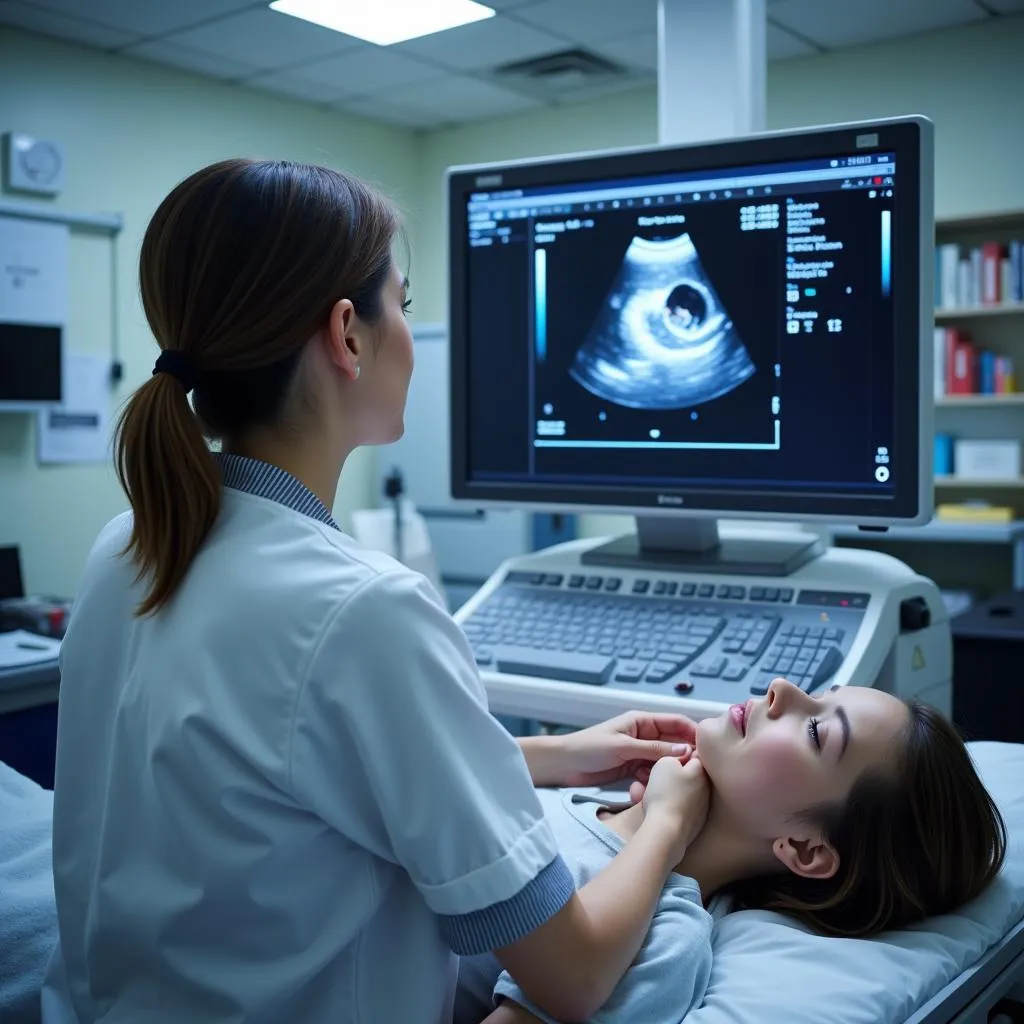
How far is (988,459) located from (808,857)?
361cm

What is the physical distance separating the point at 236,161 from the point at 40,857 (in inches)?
28.9

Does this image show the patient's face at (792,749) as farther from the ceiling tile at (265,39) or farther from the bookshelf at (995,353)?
the ceiling tile at (265,39)

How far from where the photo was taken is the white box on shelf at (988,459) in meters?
4.20

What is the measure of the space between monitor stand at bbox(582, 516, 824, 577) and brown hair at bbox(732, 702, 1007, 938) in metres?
0.47

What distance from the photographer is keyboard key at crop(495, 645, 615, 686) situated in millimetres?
1308

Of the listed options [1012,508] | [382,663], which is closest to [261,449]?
[382,663]

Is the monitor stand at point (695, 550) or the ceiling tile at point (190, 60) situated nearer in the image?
the monitor stand at point (695, 550)

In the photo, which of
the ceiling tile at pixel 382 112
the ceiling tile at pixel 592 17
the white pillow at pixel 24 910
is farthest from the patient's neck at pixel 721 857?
the ceiling tile at pixel 382 112

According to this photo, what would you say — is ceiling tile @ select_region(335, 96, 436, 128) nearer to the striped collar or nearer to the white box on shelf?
the white box on shelf

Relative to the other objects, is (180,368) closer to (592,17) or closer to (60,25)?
(592,17)

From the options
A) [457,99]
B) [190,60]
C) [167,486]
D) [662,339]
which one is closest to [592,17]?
[457,99]

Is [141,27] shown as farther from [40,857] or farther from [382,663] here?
[382,663]

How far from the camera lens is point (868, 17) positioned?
13.7ft

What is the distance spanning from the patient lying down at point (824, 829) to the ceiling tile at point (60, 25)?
12.6 feet
